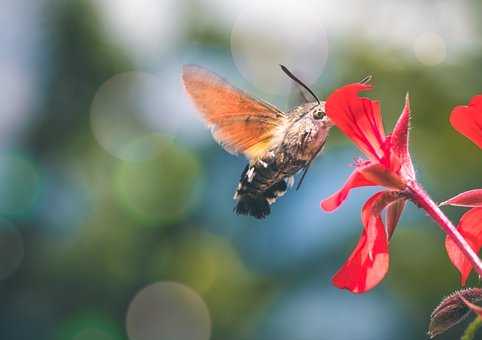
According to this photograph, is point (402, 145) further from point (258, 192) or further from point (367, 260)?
point (258, 192)

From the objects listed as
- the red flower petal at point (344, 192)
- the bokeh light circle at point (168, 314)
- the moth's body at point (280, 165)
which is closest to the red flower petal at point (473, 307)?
the red flower petal at point (344, 192)

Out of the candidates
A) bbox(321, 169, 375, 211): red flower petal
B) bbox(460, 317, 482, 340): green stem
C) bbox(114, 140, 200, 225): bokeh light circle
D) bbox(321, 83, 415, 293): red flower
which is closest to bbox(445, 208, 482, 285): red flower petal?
bbox(321, 83, 415, 293): red flower

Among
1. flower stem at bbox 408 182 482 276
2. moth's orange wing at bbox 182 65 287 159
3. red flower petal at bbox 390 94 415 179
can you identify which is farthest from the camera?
moth's orange wing at bbox 182 65 287 159

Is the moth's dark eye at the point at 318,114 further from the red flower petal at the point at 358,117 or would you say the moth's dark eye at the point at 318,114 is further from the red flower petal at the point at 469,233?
the red flower petal at the point at 469,233

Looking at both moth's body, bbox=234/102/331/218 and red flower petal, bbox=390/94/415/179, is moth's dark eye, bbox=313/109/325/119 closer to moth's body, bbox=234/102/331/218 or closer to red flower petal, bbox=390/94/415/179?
moth's body, bbox=234/102/331/218

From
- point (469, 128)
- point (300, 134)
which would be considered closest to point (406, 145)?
point (469, 128)
